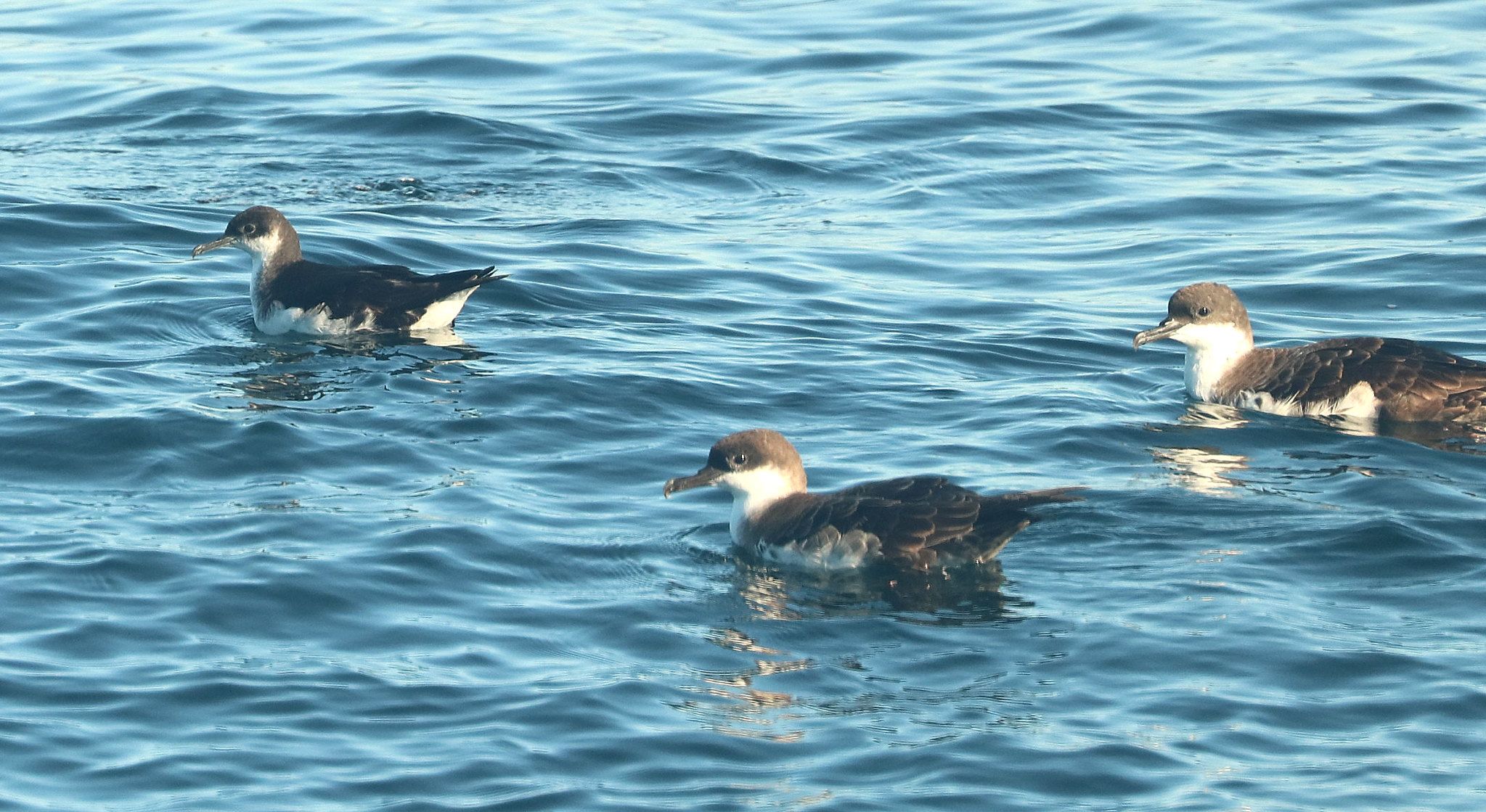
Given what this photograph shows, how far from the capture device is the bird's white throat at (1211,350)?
1317 centimetres

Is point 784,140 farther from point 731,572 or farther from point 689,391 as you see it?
point 731,572

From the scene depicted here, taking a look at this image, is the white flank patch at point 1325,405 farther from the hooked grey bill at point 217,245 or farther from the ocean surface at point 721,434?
the hooked grey bill at point 217,245

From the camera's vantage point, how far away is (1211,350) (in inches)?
520

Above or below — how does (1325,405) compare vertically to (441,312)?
below

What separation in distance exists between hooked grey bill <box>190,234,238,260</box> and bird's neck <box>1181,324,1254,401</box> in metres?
7.02

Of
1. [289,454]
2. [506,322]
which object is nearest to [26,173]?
[506,322]

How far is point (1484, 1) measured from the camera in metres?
26.5

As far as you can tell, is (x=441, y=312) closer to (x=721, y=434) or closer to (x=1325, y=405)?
(x=721, y=434)

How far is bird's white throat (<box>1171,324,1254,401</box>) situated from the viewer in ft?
43.2

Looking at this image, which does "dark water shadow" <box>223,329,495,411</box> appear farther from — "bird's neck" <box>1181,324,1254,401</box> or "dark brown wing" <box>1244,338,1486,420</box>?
"dark brown wing" <box>1244,338,1486,420</box>

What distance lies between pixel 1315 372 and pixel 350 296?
6.71 metres

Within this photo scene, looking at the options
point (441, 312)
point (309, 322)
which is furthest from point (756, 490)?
point (309, 322)

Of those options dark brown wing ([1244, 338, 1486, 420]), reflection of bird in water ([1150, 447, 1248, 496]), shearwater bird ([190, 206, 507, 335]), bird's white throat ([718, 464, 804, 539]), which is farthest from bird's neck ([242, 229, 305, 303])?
dark brown wing ([1244, 338, 1486, 420])

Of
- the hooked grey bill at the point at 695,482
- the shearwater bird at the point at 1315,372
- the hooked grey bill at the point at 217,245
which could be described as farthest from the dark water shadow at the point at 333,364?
the shearwater bird at the point at 1315,372
